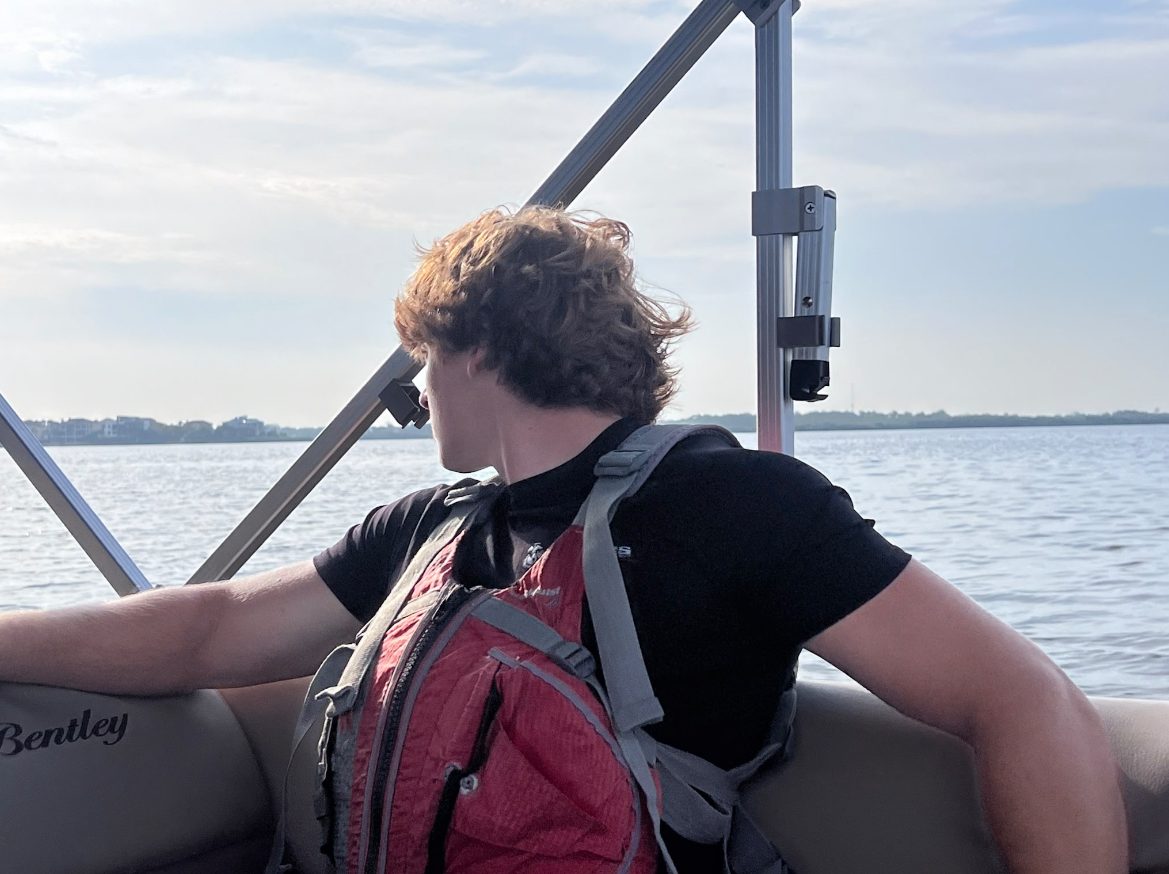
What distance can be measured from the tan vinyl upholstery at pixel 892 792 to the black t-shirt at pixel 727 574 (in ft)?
0.20

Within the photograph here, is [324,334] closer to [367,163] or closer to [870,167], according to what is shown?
[367,163]

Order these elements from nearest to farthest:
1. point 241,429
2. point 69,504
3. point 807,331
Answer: point 807,331 → point 69,504 → point 241,429

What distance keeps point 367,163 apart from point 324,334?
12.9ft

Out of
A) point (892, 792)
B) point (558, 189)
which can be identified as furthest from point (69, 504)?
point (892, 792)

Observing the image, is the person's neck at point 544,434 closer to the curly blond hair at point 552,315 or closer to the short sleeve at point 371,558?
the curly blond hair at point 552,315

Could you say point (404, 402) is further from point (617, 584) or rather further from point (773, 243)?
point (617, 584)

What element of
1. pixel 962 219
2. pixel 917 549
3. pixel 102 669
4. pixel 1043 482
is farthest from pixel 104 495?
pixel 962 219

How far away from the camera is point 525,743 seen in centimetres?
97

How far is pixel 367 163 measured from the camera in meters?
13.7

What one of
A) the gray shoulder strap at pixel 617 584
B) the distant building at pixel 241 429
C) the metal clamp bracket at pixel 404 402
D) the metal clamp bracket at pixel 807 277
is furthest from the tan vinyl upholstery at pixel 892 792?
the distant building at pixel 241 429

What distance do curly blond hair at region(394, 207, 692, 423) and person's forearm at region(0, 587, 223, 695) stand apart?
393 mm

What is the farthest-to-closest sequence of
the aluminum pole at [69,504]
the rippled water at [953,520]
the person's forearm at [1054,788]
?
the rippled water at [953,520] → the aluminum pole at [69,504] → the person's forearm at [1054,788]

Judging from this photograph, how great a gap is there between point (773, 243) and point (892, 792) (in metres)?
0.71

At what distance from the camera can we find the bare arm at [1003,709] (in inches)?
34.7
